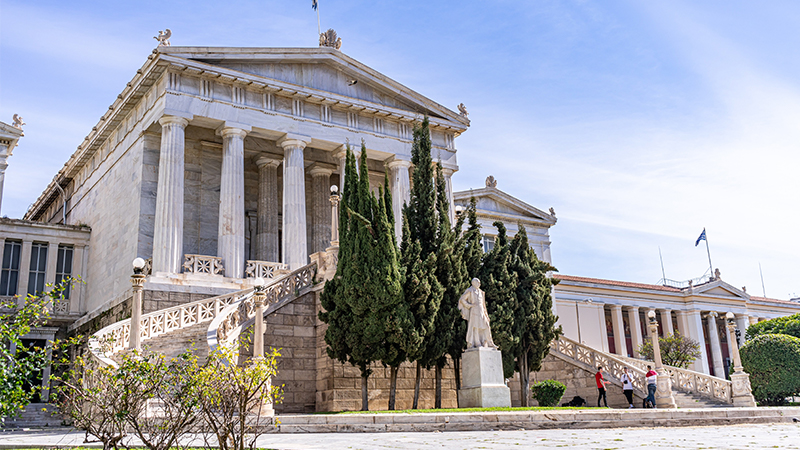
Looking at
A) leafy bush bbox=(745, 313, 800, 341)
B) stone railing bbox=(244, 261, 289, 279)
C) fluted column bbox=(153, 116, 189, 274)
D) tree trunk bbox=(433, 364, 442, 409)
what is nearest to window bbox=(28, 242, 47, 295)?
fluted column bbox=(153, 116, 189, 274)

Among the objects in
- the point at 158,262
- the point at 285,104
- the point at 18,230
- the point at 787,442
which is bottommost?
the point at 787,442

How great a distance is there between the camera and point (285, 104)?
30.4m

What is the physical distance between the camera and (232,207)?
27.4 metres

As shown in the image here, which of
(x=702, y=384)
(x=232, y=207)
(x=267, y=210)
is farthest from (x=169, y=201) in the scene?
(x=702, y=384)

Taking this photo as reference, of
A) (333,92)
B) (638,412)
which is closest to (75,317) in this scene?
(333,92)

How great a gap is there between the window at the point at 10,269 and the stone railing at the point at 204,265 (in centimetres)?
923

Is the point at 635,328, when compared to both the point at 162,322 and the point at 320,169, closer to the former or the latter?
the point at 320,169

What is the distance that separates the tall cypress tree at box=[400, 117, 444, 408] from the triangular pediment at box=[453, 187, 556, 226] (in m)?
22.6

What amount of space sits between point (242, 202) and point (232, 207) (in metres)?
0.53

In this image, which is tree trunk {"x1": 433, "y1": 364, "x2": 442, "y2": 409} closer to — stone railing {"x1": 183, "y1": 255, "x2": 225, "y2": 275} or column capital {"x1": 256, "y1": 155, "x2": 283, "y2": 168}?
stone railing {"x1": 183, "y1": 255, "x2": 225, "y2": 275}

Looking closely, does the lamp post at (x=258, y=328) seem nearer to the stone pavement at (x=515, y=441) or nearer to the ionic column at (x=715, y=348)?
the stone pavement at (x=515, y=441)

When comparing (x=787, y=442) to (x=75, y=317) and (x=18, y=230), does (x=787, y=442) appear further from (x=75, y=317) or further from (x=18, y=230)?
(x=18, y=230)

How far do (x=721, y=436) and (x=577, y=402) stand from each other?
11237mm

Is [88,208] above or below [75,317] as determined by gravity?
above
